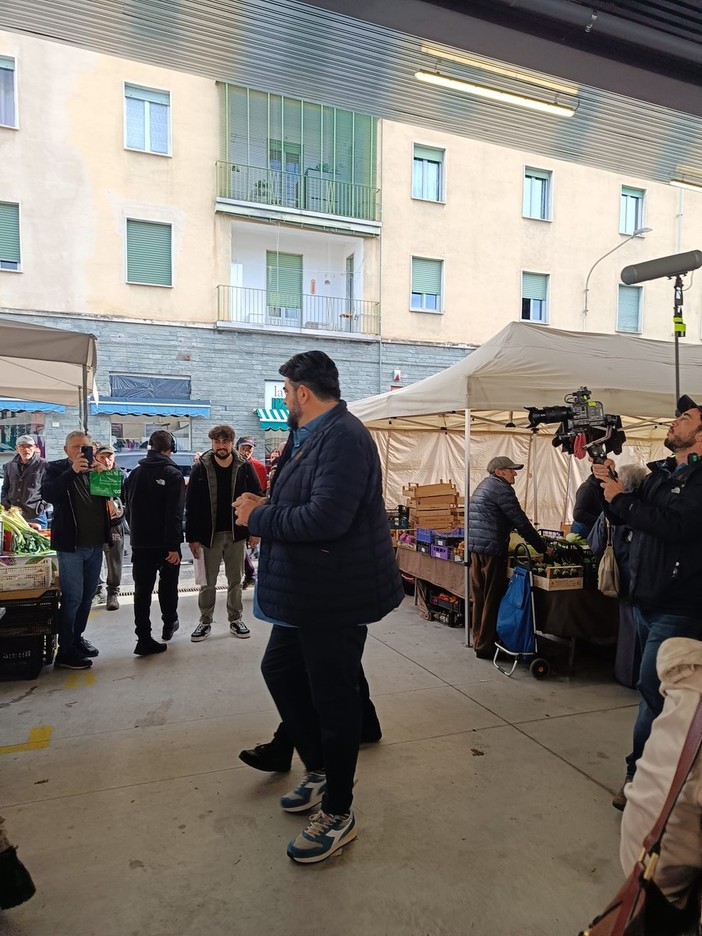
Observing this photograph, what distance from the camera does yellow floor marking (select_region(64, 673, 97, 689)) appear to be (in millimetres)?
4316

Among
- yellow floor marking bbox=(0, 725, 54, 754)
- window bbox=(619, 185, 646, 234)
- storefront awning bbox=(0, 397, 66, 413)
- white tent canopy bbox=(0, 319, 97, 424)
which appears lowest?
yellow floor marking bbox=(0, 725, 54, 754)

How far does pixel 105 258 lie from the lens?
13.3 meters

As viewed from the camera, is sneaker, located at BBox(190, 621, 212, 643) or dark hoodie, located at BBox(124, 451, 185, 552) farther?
sneaker, located at BBox(190, 621, 212, 643)

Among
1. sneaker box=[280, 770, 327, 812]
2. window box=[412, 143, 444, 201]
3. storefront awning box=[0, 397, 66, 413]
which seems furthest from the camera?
window box=[412, 143, 444, 201]

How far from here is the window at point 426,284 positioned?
53.3 ft

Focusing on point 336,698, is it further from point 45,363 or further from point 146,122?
point 146,122

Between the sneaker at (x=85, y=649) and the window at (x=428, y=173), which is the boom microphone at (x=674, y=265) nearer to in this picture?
the sneaker at (x=85, y=649)

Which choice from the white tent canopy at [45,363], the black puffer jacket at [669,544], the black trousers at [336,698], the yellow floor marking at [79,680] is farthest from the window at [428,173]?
the black trousers at [336,698]

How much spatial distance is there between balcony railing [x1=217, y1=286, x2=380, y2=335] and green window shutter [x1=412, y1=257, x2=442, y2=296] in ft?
4.56

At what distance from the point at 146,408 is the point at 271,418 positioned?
2.93 meters

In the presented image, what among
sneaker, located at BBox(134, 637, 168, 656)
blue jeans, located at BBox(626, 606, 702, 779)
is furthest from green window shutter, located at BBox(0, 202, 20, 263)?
blue jeans, located at BBox(626, 606, 702, 779)

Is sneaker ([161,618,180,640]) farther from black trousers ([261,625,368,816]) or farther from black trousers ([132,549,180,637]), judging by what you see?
black trousers ([261,625,368,816])

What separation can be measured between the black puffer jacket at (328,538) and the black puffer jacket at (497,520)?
2.67 meters

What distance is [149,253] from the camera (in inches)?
543
